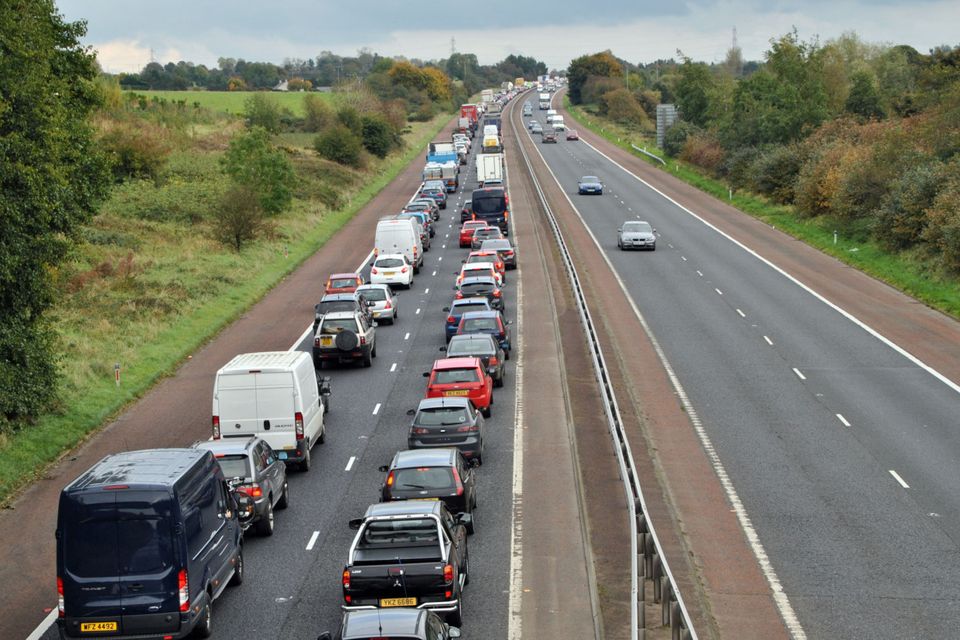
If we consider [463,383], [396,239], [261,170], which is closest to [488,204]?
[261,170]

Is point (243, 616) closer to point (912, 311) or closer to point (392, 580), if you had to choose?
point (392, 580)

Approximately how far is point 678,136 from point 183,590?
95.6 meters

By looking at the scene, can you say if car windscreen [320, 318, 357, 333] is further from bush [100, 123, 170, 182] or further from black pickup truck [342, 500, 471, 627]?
bush [100, 123, 170, 182]

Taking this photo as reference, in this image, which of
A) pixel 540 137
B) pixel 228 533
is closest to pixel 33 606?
pixel 228 533

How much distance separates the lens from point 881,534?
1977 centimetres

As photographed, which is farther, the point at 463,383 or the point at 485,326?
the point at 485,326

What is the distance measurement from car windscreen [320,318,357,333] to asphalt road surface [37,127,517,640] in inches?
49.9

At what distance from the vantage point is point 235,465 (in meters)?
20.2

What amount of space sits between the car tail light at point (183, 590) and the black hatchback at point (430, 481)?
198 inches

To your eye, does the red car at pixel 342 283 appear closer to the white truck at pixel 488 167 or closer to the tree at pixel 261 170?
the tree at pixel 261 170

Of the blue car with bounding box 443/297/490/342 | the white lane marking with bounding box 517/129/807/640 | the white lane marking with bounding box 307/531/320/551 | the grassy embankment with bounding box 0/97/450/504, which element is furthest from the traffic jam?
→ the grassy embankment with bounding box 0/97/450/504

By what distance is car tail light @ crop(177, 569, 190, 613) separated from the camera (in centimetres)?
1532

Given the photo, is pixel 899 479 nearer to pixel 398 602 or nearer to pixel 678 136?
pixel 398 602

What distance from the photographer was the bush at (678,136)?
106 metres
